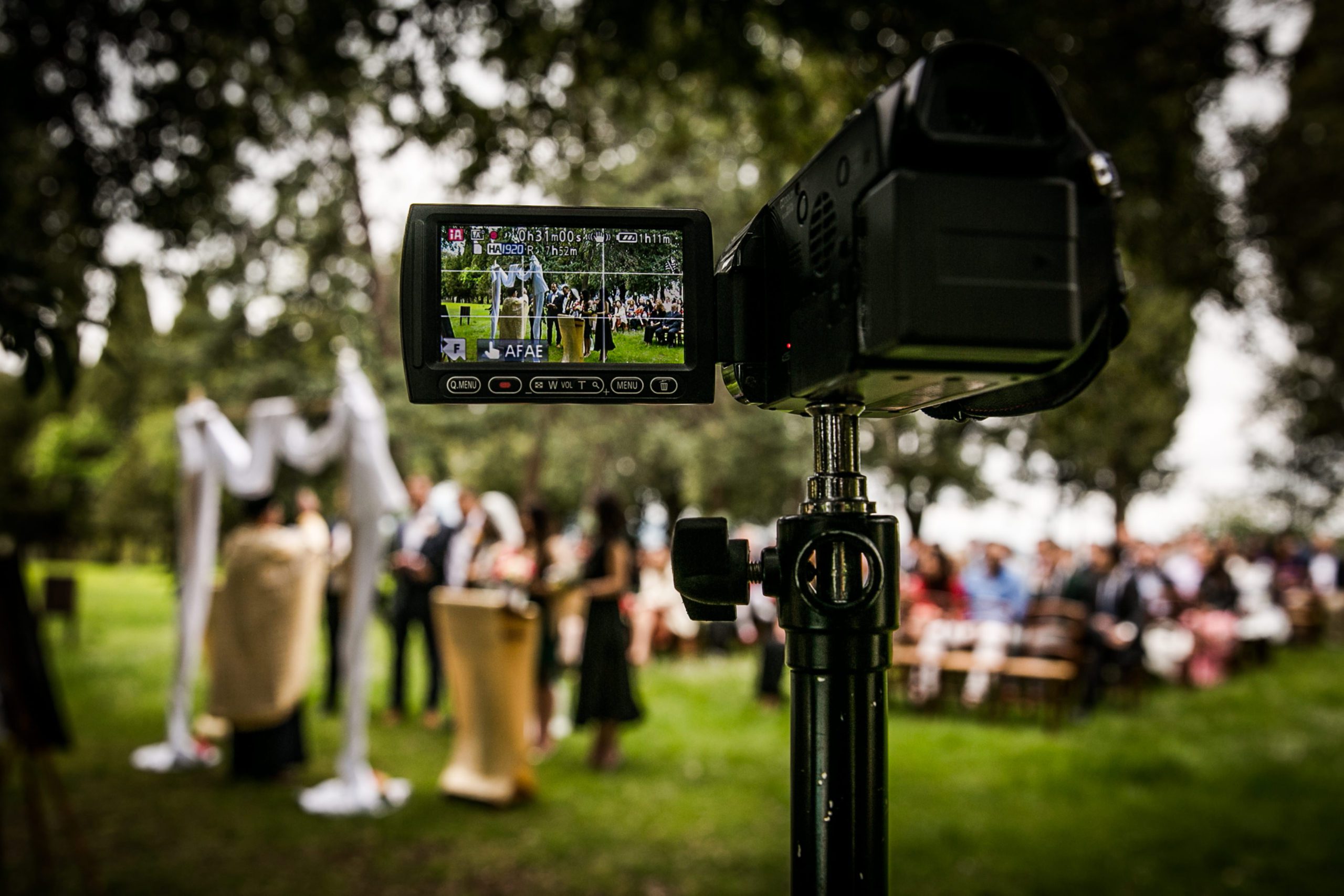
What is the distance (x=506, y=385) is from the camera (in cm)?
116

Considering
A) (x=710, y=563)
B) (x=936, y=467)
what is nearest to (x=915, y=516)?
(x=936, y=467)

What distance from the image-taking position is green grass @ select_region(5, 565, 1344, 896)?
508 centimetres

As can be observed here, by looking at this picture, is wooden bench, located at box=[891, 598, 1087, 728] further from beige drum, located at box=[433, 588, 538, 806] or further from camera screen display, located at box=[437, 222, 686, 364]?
camera screen display, located at box=[437, 222, 686, 364]

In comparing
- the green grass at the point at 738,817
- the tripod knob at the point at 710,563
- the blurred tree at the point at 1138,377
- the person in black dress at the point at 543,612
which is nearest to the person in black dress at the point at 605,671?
the tripod knob at the point at 710,563

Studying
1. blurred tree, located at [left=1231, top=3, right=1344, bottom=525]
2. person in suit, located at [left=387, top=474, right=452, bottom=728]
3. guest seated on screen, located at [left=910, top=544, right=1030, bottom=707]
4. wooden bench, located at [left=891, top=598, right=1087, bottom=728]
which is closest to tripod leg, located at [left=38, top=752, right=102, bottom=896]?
person in suit, located at [left=387, top=474, right=452, bottom=728]

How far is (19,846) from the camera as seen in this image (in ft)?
18.2

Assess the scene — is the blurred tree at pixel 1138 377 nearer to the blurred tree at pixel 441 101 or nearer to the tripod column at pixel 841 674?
the blurred tree at pixel 441 101

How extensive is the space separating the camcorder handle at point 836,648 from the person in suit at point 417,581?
8.06 metres

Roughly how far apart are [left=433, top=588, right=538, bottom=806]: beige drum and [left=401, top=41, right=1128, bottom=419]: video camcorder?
5.03m

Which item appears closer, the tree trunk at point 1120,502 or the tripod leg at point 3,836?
the tripod leg at point 3,836

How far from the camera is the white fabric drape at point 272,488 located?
243 inches

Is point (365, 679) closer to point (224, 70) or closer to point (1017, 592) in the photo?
point (224, 70)

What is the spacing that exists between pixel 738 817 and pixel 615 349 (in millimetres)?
5494

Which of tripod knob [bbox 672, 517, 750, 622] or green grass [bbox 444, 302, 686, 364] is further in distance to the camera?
tripod knob [bbox 672, 517, 750, 622]
